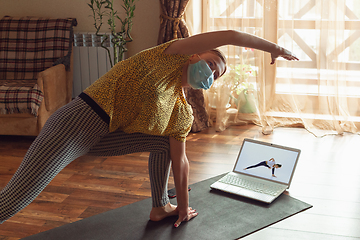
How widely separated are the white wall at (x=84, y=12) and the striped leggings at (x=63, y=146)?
2.15 m

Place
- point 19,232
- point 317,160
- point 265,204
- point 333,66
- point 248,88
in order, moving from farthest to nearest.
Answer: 1. point 248,88
2. point 333,66
3. point 317,160
4. point 265,204
5. point 19,232

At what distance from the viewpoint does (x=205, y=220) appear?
1901 millimetres

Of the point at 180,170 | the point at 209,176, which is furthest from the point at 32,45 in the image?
the point at 180,170

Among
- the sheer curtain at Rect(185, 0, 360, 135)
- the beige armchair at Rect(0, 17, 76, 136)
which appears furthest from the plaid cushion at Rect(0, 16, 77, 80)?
the sheer curtain at Rect(185, 0, 360, 135)

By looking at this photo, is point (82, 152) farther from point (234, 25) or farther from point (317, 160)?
point (234, 25)

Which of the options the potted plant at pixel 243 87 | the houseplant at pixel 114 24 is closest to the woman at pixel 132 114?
the houseplant at pixel 114 24

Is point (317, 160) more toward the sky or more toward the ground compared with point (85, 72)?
more toward the ground

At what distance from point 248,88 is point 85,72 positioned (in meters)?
1.69

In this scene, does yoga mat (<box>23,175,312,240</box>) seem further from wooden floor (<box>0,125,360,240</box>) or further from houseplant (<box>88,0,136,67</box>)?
houseplant (<box>88,0,136,67</box>)

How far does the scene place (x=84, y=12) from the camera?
3.76 metres

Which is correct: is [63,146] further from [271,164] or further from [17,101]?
[17,101]

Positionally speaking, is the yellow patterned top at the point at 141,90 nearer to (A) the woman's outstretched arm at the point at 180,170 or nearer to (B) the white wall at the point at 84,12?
(A) the woman's outstretched arm at the point at 180,170

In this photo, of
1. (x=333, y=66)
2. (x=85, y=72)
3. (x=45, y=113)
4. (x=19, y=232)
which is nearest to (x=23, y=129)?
(x=45, y=113)

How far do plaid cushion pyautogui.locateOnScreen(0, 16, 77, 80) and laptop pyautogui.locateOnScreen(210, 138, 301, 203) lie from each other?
6.59 feet
